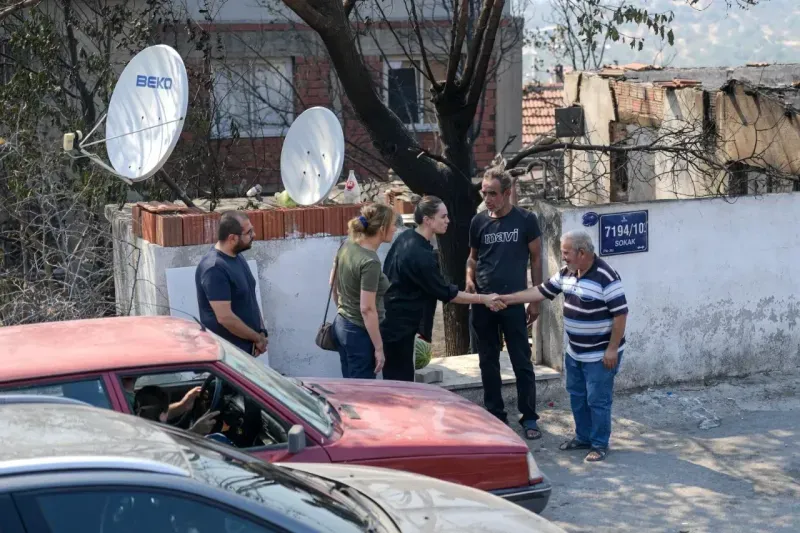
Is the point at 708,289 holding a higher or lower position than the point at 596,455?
higher

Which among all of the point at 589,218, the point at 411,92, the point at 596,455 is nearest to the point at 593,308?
the point at 596,455

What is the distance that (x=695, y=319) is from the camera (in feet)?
27.6

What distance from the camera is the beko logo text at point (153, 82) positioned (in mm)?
7867

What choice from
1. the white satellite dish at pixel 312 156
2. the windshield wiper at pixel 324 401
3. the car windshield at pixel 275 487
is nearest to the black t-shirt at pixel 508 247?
the white satellite dish at pixel 312 156

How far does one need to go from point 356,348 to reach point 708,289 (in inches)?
131

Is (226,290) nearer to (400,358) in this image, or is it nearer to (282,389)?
(400,358)

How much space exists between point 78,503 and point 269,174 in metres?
15.7

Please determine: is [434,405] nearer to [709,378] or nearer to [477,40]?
[709,378]

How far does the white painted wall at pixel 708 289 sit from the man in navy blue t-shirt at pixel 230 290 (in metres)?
2.60

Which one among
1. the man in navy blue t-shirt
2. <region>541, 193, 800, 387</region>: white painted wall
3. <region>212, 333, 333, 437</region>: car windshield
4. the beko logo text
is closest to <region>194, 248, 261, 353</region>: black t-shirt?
the man in navy blue t-shirt

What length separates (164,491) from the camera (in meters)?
2.84

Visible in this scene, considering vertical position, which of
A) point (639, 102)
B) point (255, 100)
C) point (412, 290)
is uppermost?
point (255, 100)

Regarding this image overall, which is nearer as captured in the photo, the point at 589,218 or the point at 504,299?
the point at 504,299

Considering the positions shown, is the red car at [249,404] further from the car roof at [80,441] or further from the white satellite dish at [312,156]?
the white satellite dish at [312,156]
